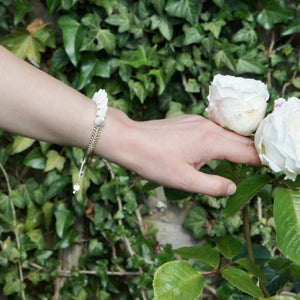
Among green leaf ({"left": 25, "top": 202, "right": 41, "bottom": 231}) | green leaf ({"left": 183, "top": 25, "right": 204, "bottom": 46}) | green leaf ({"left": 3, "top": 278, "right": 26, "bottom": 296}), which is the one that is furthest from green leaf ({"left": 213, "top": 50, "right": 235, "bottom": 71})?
green leaf ({"left": 3, "top": 278, "right": 26, "bottom": 296})

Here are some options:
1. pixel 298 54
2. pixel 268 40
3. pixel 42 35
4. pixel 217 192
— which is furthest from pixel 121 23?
pixel 217 192

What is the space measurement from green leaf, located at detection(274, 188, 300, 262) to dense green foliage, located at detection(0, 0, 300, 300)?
2.93 ft

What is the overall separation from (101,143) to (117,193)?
3.08ft

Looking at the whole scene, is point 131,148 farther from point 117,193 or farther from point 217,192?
point 117,193

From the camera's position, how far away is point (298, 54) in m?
1.81

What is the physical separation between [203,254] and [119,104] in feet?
3.48

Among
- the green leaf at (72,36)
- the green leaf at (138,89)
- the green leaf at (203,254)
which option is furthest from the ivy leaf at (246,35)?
the green leaf at (203,254)

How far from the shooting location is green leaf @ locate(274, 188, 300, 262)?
76 centimetres

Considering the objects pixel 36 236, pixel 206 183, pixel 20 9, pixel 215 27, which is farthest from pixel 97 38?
pixel 206 183

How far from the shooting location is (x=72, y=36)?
1.80 m

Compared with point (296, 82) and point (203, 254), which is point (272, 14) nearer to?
point (296, 82)

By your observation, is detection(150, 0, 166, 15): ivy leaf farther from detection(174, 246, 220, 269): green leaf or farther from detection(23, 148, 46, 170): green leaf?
detection(174, 246, 220, 269): green leaf

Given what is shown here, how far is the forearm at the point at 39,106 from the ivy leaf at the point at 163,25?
0.93 m

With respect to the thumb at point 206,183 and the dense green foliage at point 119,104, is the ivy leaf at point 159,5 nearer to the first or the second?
the dense green foliage at point 119,104
